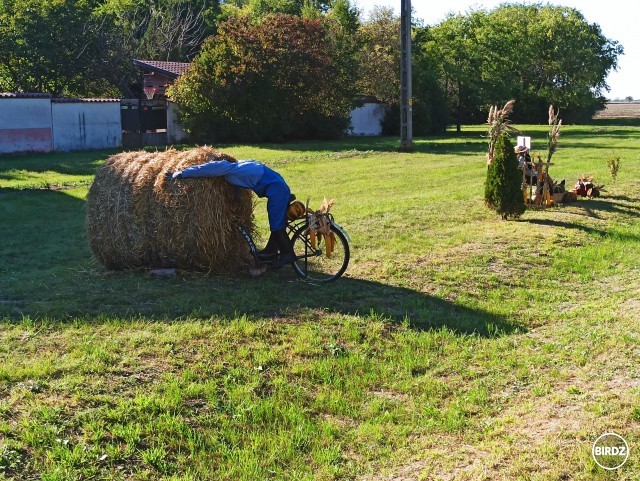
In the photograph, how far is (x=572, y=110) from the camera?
62.5 meters

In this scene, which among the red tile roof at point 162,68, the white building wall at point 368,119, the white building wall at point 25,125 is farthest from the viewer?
the white building wall at point 368,119

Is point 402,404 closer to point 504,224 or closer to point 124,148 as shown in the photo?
point 504,224

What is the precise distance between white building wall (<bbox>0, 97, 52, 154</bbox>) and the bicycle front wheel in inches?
858

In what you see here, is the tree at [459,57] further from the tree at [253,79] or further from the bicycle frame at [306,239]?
the bicycle frame at [306,239]

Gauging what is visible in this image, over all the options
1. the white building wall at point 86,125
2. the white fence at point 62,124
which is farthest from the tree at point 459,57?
the white building wall at point 86,125

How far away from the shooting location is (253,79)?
33344 mm

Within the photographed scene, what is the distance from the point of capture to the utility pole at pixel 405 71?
28.3 meters

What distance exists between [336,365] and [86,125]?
27094mm

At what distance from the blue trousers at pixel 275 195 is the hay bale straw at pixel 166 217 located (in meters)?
0.38

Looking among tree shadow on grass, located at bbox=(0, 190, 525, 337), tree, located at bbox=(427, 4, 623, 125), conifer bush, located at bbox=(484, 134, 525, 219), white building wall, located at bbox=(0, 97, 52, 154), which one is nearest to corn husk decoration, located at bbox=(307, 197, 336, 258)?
tree shadow on grass, located at bbox=(0, 190, 525, 337)

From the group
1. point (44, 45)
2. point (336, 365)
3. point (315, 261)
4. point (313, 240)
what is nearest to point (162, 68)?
point (44, 45)

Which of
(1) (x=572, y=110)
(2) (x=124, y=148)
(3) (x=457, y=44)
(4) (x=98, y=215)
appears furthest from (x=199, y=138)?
(1) (x=572, y=110)

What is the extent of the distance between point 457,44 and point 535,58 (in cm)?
1252
